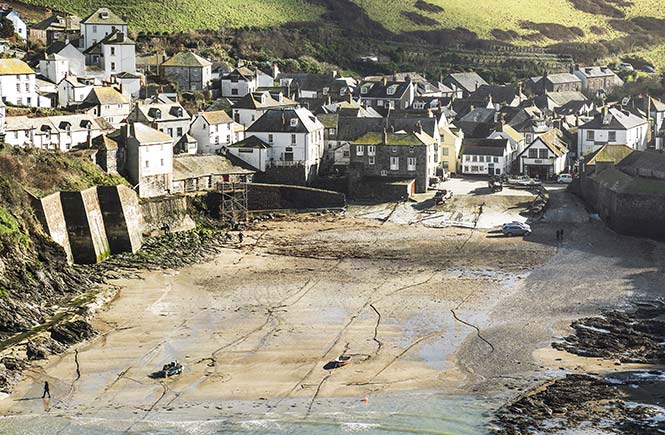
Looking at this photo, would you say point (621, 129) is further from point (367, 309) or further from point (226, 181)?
point (367, 309)

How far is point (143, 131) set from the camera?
5838 cm

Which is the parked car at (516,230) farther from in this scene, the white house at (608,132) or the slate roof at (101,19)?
the slate roof at (101,19)

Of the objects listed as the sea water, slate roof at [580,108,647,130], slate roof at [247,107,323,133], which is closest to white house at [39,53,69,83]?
slate roof at [247,107,323,133]

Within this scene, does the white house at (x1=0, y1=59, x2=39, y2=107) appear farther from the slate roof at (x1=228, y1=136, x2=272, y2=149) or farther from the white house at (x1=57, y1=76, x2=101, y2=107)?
the slate roof at (x1=228, y1=136, x2=272, y2=149)

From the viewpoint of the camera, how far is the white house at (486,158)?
6962cm

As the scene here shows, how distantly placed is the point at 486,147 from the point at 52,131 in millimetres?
25030

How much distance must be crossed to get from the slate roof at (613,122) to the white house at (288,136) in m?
17.5

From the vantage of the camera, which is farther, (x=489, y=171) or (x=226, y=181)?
(x=489, y=171)

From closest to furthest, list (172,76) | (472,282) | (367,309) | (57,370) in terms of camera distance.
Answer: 1. (57,370)
2. (367,309)
3. (472,282)
4. (172,76)

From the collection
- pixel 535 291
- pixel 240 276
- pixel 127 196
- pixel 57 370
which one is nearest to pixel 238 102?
pixel 127 196

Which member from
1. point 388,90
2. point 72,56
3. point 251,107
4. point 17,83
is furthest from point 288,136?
point 388,90

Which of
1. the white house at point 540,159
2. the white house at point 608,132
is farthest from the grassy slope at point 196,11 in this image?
the white house at point 608,132

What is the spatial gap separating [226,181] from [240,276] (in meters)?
14.9

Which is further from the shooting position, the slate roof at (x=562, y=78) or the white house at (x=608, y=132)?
the slate roof at (x=562, y=78)
